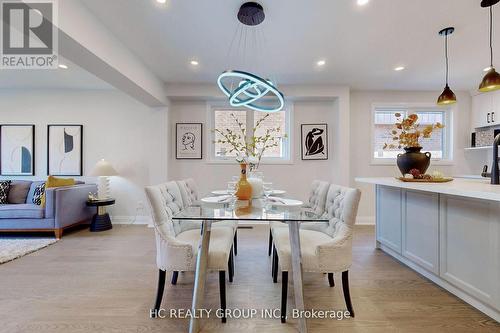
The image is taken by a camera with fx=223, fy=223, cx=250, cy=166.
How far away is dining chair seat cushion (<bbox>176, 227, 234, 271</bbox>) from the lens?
1.65 metres

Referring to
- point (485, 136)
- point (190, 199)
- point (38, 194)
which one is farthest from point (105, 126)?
point (485, 136)

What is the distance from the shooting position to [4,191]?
394cm

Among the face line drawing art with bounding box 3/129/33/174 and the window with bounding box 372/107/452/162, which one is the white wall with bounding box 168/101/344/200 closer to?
the window with bounding box 372/107/452/162

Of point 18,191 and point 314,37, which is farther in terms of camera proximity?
point 18,191

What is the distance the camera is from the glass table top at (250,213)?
1.45 metres

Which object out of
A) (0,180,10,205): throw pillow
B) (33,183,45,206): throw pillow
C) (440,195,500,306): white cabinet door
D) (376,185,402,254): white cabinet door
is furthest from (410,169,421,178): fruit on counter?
(0,180,10,205): throw pillow

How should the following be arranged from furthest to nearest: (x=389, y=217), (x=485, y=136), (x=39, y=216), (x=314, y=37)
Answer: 1. (x=485, y=136)
2. (x=39, y=216)
3. (x=389, y=217)
4. (x=314, y=37)

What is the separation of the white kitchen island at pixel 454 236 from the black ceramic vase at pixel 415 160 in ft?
0.97

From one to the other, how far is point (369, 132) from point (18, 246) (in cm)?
597

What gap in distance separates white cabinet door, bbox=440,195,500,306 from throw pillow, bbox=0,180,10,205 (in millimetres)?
6294

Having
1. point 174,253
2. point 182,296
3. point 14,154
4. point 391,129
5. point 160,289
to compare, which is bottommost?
point 182,296

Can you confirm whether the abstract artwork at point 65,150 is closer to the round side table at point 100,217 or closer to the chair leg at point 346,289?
the round side table at point 100,217

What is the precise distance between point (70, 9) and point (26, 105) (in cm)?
379

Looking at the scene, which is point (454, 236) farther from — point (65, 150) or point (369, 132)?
point (65, 150)
